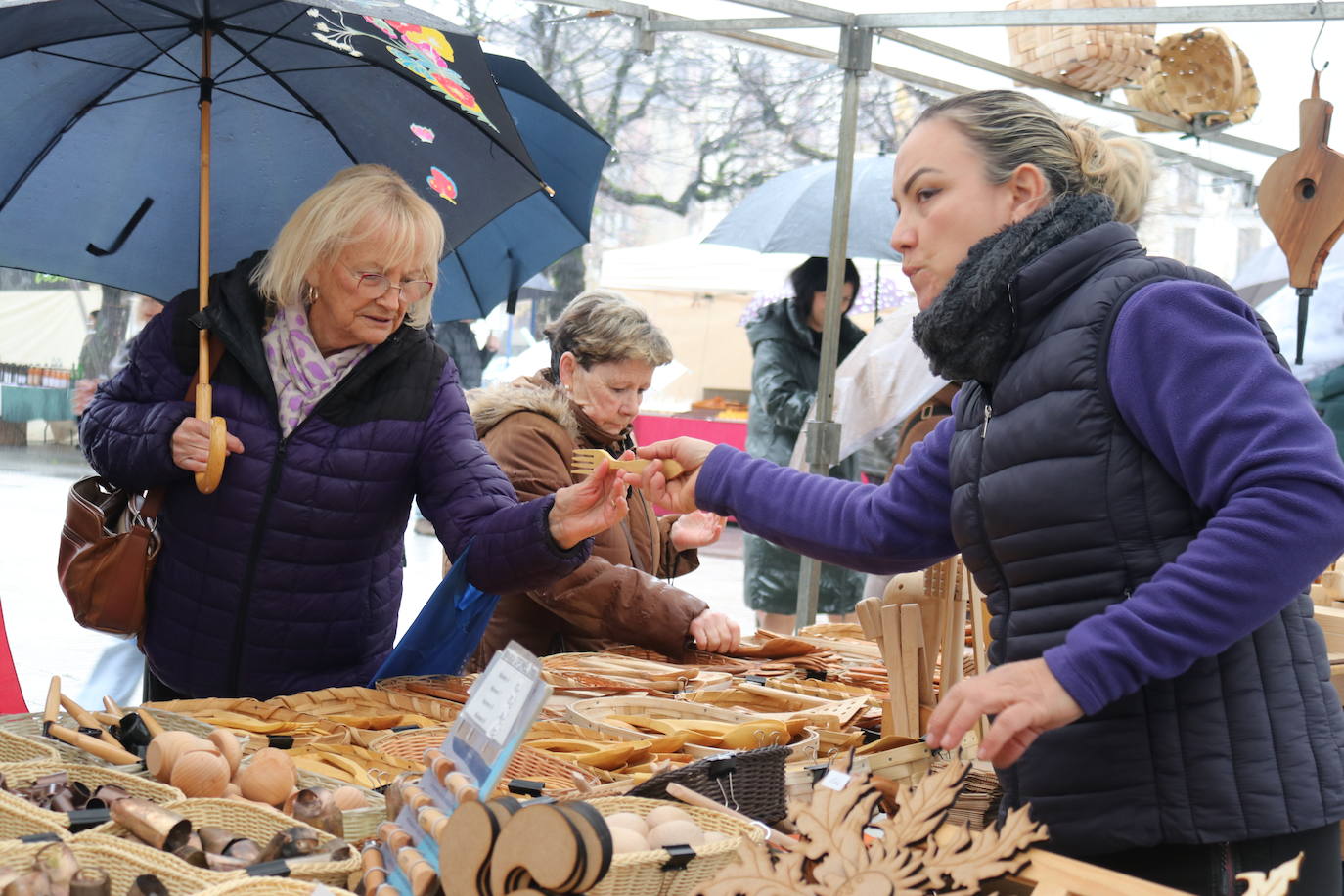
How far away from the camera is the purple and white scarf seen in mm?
2340

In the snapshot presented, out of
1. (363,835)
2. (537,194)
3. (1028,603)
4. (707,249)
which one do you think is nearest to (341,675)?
(363,835)

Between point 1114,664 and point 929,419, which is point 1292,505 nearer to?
point 1114,664

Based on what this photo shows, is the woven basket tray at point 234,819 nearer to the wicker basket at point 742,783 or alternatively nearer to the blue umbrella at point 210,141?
the wicker basket at point 742,783

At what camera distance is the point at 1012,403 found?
1414 millimetres

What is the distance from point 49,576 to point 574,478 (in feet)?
17.7

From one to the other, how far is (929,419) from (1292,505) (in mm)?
2827

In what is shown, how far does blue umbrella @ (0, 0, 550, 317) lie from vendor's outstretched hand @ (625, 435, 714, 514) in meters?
0.79

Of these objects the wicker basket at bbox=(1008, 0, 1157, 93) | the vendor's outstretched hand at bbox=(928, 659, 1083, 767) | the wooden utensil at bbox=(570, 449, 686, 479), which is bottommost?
the vendor's outstretched hand at bbox=(928, 659, 1083, 767)

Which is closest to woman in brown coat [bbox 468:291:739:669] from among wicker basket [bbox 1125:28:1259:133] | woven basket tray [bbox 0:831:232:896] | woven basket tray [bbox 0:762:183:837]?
woven basket tray [bbox 0:762:183:837]

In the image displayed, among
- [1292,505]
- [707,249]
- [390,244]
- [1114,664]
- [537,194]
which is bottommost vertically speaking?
[1114,664]

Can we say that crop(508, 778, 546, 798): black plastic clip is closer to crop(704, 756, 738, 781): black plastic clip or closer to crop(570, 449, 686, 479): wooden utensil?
crop(704, 756, 738, 781): black plastic clip

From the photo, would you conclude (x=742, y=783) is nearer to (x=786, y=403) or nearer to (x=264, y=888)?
(x=264, y=888)

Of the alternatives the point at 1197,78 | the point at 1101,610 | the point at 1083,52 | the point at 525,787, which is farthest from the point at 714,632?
the point at 1197,78

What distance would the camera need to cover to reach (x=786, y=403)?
16.7 ft
